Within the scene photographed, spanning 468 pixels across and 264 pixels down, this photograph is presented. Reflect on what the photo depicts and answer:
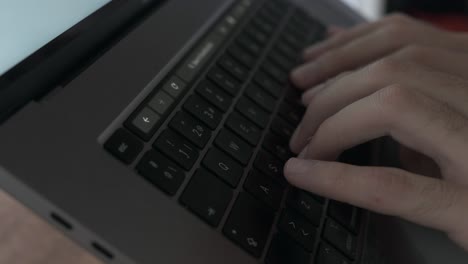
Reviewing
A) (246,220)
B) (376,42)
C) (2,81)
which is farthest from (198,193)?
(376,42)

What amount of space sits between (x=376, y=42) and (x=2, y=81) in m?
0.39

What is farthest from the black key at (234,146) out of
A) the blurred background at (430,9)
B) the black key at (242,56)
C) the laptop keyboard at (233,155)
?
the blurred background at (430,9)

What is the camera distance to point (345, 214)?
1.09 ft

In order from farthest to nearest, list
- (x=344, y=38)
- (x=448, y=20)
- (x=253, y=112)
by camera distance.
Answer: (x=448, y=20), (x=344, y=38), (x=253, y=112)

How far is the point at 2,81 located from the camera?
0.25 metres

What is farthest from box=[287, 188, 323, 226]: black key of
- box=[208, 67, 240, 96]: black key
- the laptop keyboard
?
box=[208, 67, 240, 96]: black key

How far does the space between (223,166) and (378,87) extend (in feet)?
0.49

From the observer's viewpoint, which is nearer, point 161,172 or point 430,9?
point 161,172

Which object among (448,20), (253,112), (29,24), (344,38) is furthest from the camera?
(448,20)

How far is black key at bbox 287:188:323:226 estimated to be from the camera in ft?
1.02

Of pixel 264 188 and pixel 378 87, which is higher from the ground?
pixel 378 87

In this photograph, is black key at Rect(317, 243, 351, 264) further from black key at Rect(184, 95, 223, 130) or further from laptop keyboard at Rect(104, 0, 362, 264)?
black key at Rect(184, 95, 223, 130)

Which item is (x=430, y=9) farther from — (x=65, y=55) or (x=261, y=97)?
(x=65, y=55)

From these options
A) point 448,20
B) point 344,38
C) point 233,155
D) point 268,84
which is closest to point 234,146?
point 233,155
